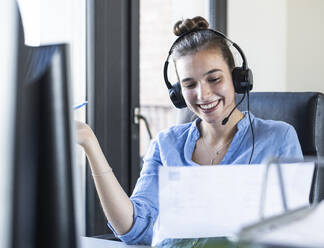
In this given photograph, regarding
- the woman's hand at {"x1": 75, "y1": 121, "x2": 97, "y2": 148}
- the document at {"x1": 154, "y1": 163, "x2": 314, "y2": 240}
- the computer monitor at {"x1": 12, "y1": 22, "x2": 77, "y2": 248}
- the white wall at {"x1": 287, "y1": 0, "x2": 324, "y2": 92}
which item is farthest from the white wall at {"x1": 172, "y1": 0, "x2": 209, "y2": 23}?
the computer monitor at {"x1": 12, "y1": 22, "x2": 77, "y2": 248}

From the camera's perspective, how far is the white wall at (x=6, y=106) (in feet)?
1.54

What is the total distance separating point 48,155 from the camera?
20.6 inches

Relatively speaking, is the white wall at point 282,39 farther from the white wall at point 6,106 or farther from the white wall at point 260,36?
the white wall at point 6,106

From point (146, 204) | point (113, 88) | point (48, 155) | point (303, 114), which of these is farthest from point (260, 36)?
point (48, 155)

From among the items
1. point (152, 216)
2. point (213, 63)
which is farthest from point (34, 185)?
point (213, 63)

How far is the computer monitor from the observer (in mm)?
514

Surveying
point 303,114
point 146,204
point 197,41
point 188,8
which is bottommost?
point 146,204

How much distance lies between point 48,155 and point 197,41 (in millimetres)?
892

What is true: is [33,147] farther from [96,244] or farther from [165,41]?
[165,41]

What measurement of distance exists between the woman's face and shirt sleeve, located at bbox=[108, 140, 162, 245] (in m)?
0.17

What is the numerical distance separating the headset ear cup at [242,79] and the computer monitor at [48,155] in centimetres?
84

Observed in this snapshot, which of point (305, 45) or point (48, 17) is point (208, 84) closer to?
point (48, 17)

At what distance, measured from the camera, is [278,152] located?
4.09 ft

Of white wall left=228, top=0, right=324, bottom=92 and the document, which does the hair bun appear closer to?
the document
